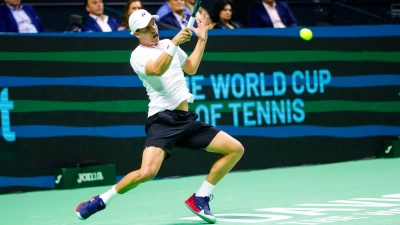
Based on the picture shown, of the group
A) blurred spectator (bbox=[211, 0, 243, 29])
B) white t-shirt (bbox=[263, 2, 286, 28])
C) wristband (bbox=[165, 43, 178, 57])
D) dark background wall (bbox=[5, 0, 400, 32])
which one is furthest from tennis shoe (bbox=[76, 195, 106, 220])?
white t-shirt (bbox=[263, 2, 286, 28])

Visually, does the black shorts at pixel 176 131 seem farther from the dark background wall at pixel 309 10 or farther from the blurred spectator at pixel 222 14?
the dark background wall at pixel 309 10

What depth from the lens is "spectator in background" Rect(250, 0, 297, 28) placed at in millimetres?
13094

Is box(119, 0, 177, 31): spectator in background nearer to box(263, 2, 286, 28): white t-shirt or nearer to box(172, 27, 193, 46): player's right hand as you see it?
box(263, 2, 286, 28): white t-shirt

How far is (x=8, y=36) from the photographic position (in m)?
10.7

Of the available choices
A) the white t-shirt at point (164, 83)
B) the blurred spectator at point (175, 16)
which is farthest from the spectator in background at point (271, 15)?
the white t-shirt at point (164, 83)

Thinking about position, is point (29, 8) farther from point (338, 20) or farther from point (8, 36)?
point (338, 20)

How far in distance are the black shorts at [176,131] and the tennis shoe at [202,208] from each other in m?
0.45

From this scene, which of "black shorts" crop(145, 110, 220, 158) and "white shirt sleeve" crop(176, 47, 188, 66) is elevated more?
"white shirt sleeve" crop(176, 47, 188, 66)

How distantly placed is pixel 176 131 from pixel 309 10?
7.61 meters

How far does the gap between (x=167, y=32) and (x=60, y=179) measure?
2.40 m

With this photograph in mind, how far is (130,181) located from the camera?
7422 mm

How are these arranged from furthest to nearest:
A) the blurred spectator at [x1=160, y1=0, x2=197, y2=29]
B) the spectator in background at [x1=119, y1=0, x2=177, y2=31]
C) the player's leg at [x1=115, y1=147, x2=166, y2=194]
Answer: the blurred spectator at [x1=160, y1=0, x2=197, y2=29] < the spectator in background at [x1=119, y1=0, x2=177, y2=31] < the player's leg at [x1=115, y1=147, x2=166, y2=194]

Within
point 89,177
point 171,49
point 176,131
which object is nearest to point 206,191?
point 176,131

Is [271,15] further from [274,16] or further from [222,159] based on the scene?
[222,159]
